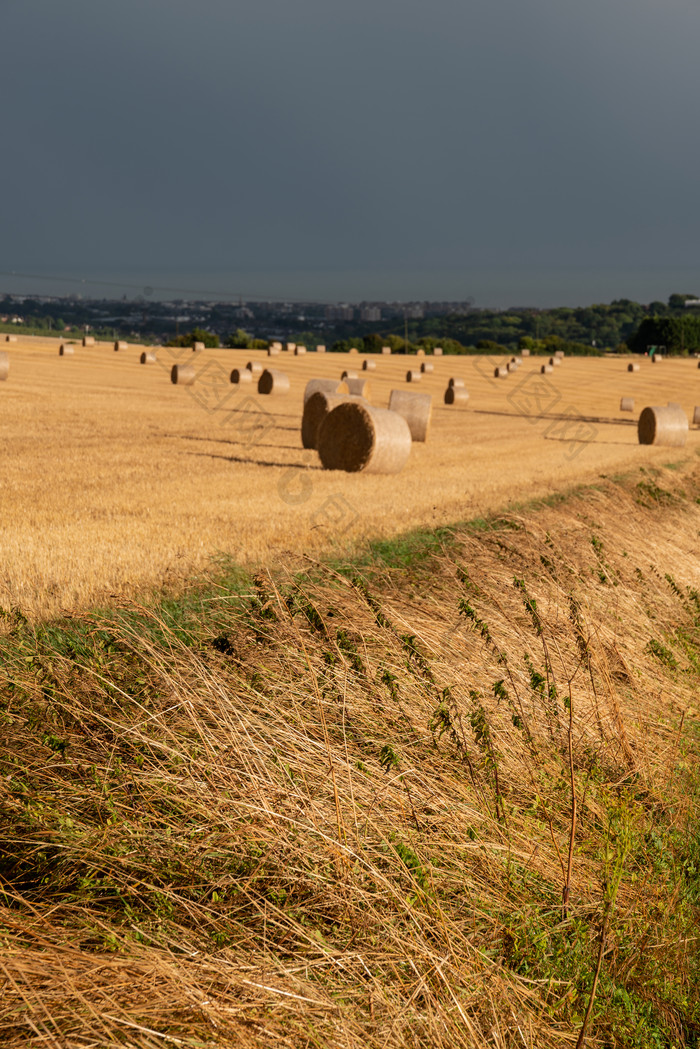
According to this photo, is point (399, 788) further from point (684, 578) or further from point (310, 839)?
point (684, 578)

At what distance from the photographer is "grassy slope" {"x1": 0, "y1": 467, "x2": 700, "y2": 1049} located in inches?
134

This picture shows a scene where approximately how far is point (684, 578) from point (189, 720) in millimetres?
7063

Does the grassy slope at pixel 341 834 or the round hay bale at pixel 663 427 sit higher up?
the round hay bale at pixel 663 427

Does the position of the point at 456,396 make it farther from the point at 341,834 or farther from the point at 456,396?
the point at 341,834

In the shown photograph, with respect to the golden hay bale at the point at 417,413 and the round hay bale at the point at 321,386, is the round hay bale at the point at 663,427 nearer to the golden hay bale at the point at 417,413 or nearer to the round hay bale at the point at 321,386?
the golden hay bale at the point at 417,413

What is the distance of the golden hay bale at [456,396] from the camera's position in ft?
161

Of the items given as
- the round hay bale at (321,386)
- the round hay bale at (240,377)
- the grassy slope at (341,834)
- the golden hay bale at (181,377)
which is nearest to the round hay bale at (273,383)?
the round hay bale at (240,377)

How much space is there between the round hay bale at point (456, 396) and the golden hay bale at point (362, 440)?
29.6 meters

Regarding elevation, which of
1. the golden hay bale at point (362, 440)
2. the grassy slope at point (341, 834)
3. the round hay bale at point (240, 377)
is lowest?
the grassy slope at point (341, 834)

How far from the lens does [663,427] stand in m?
31.4

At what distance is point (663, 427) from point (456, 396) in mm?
18786

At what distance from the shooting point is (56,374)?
4709cm

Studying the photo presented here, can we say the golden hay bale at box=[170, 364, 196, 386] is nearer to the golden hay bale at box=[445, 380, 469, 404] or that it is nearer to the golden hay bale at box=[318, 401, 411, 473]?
the golden hay bale at box=[445, 380, 469, 404]

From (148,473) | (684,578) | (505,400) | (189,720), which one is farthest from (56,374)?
(189,720)
